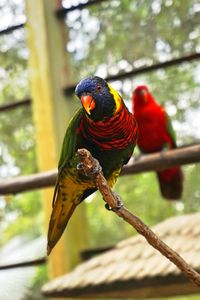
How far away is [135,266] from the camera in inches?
88.0

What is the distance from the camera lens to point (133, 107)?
289 centimetres

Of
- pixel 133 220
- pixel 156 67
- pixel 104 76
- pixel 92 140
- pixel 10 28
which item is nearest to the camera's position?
pixel 133 220

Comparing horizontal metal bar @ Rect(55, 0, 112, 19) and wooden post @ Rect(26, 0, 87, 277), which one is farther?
horizontal metal bar @ Rect(55, 0, 112, 19)

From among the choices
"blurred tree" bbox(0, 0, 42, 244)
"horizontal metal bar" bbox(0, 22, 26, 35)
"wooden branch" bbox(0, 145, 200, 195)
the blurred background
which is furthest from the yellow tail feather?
"horizontal metal bar" bbox(0, 22, 26, 35)

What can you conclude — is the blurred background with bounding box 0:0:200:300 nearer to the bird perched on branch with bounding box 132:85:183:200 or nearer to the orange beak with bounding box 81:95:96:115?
the bird perched on branch with bounding box 132:85:183:200

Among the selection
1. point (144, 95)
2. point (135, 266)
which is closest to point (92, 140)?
point (135, 266)

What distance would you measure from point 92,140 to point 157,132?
1.47 m

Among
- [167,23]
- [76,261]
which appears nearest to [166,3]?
[167,23]

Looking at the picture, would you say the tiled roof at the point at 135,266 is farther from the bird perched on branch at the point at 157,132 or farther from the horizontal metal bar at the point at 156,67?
the horizontal metal bar at the point at 156,67

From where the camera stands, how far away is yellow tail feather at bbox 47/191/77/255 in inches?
53.6

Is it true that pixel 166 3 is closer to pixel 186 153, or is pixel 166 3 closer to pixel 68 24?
pixel 68 24

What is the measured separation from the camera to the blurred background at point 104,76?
301 cm

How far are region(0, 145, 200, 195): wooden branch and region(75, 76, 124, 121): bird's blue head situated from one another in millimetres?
705

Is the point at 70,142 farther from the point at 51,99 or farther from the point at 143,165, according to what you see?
the point at 51,99
